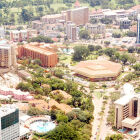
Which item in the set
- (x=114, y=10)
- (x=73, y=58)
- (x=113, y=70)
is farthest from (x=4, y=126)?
(x=114, y=10)

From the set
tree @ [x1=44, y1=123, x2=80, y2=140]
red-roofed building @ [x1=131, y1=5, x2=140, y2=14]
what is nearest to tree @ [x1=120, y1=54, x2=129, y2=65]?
tree @ [x1=44, y1=123, x2=80, y2=140]

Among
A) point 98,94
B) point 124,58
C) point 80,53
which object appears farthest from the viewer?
point 80,53

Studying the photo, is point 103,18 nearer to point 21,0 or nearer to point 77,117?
point 21,0

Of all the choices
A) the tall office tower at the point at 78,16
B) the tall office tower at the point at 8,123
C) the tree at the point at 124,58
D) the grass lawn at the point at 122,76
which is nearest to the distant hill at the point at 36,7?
the tall office tower at the point at 78,16

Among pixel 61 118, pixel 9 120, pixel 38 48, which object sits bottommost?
pixel 61 118

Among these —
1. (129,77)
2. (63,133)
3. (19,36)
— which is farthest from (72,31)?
(63,133)

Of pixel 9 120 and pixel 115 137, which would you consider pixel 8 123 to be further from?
pixel 115 137
